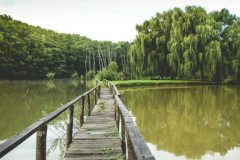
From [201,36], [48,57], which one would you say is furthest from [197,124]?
[48,57]

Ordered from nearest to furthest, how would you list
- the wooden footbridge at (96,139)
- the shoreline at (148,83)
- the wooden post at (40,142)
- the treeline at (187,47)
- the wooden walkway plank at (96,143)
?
the wooden footbridge at (96,139) < the wooden post at (40,142) < the wooden walkway plank at (96,143) < the shoreline at (148,83) < the treeline at (187,47)

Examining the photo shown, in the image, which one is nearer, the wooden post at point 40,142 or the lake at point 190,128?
the wooden post at point 40,142

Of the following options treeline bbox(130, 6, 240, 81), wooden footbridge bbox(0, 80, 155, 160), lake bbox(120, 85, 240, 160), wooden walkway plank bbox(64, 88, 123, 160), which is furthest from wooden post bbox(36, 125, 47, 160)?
treeline bbox(130, 6, 240, 81)

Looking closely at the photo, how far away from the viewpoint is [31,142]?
9.96 metres

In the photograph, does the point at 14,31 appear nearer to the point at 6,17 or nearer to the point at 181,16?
the point at 6,17

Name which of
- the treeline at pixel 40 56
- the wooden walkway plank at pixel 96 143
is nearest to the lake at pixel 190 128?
the wooden walkway plank at pixel 96 143

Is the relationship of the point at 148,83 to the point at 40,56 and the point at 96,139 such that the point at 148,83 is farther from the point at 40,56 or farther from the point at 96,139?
the point at 40,56

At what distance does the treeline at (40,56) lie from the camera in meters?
63.6

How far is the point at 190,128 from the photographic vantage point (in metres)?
12.6

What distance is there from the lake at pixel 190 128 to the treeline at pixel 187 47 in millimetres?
14690

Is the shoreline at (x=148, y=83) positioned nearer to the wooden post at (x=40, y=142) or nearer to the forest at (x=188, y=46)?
the forest at (x=188, y=46)

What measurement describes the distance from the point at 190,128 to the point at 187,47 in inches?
924

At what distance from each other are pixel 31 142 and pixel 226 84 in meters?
32.5

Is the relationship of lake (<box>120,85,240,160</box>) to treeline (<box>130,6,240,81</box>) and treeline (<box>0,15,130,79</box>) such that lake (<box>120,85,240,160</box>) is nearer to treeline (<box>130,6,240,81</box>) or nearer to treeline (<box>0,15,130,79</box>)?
treeline (<box>130,6,240,81</box>)
